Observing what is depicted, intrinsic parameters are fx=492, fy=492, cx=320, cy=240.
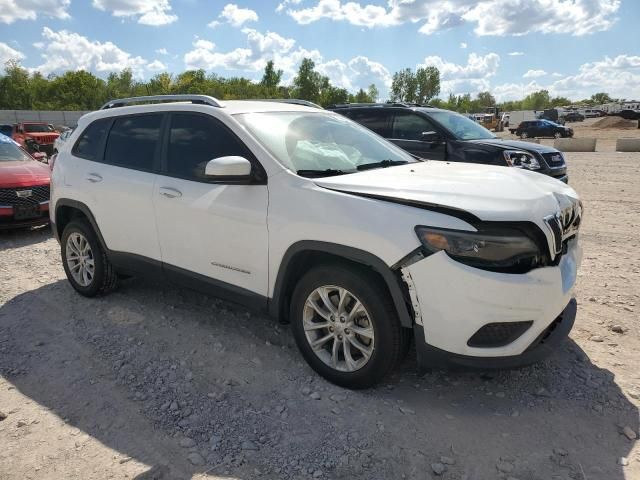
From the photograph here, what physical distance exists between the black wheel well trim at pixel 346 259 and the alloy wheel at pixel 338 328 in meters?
0.20

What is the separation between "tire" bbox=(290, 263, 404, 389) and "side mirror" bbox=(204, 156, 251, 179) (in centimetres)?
78

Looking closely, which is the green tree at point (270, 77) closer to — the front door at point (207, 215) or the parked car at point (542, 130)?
the parked car at point (542, 130)

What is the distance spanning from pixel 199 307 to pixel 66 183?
1800 mm

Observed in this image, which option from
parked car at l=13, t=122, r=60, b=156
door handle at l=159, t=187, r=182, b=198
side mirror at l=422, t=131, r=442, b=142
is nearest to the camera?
door handle at l=159, t=187, r=182, b=198

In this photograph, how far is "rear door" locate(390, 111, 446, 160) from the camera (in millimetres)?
8078

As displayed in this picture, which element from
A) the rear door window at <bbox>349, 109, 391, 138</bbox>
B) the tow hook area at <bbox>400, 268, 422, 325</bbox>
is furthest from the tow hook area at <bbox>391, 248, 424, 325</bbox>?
the rear door window at <bbox>349, 109, 391, 138</bbox>

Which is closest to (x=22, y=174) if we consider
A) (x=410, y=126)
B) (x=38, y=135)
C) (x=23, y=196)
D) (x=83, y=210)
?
(x=23, y=196)

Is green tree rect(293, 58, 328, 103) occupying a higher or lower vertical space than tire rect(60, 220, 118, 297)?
higher

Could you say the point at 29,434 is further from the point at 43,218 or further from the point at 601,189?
the point at 601,189

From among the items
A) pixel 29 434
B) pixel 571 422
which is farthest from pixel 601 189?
pixel 29 434

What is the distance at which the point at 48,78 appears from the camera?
74.6 metres

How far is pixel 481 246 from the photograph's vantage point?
2.56 metres

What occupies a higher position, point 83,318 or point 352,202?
point 352,202

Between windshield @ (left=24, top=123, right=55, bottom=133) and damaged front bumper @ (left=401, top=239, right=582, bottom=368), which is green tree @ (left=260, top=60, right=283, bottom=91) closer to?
windshield @ (left=24, top=123, right=55, bottom=133)
